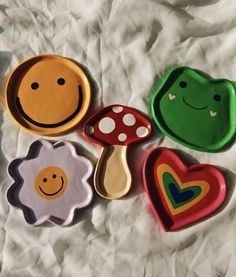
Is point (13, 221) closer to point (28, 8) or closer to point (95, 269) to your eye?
point (95, 269)

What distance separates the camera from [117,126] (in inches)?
23.5

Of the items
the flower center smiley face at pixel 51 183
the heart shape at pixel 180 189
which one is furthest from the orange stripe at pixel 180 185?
the flower center smiley face at pixel 51 183

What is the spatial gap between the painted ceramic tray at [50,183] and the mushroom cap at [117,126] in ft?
0.10

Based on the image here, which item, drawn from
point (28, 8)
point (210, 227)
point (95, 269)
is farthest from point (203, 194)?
point (28, 8)

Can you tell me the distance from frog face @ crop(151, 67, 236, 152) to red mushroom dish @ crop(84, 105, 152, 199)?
0.02m

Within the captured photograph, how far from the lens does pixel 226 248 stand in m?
0.56

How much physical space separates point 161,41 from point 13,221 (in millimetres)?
276

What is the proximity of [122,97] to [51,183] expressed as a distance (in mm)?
131

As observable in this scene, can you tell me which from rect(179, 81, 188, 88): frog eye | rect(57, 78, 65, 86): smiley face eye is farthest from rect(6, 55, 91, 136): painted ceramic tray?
rect(179, 81, 188, 88): frog eye

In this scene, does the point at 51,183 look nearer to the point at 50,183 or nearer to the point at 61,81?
the point at 50,183

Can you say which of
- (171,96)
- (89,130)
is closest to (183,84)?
(171,96)

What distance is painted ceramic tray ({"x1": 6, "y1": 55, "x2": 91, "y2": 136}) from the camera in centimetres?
60

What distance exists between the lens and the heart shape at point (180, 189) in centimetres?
57

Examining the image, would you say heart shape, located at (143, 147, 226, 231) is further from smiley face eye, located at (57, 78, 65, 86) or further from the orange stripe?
smiley face eye, located at (57, 78, 65, 86)
